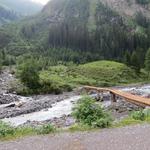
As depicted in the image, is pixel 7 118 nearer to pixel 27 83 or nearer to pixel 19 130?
pixel 19 130

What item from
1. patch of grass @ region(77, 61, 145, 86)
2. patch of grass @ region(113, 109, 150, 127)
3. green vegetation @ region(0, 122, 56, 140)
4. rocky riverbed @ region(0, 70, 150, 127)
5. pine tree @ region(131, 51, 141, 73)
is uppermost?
patch of grass @ region(113, 109, 150, 127)

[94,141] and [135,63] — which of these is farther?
[135,63]

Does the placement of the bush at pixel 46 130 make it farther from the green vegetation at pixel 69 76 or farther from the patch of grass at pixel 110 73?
the patch of grass at pixel 110 73

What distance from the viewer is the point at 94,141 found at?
58.6 ft

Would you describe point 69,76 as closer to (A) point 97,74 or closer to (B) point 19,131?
(A) point 97,74

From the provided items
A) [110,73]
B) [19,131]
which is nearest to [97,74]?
[110,73]

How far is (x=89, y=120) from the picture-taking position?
22.6m

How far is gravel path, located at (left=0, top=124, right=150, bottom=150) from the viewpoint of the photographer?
54.7 feet

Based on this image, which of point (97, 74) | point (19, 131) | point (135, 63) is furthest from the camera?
point (135, 63)

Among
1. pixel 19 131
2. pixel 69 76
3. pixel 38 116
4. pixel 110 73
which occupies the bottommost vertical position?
pixel 110 73

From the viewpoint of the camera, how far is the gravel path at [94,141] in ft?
54.7

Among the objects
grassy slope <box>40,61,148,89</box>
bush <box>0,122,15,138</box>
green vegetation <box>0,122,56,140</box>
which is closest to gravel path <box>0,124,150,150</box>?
green vegetation <box>0,122,56,140</box>

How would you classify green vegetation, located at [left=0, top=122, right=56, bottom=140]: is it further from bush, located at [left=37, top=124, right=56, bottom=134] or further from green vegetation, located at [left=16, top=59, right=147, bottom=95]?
green vegetation, located at [left=16, top=59, right=147, bottom=95]

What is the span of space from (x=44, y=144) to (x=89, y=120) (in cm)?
511
